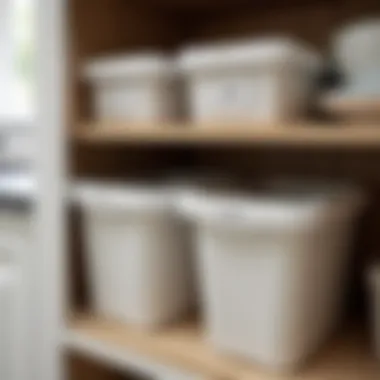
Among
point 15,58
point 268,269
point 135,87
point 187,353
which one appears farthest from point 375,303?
point 15,58

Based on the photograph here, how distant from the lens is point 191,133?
100 cm

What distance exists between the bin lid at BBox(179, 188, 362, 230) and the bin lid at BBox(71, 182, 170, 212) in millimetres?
55

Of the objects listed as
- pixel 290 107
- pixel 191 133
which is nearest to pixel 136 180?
pixel 191 133

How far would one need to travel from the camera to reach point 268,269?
0.91 m

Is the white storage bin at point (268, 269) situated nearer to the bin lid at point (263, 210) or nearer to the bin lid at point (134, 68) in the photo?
the bin lid at point (263, 210)

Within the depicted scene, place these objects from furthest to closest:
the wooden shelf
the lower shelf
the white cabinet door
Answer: the white cabinet door
the lower shelf
the wooden shelf

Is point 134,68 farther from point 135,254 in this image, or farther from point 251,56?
point 135,254

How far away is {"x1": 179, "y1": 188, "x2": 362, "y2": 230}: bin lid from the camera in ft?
2.88

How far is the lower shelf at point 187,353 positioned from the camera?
97cm

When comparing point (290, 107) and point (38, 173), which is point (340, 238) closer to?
point (290, 107)

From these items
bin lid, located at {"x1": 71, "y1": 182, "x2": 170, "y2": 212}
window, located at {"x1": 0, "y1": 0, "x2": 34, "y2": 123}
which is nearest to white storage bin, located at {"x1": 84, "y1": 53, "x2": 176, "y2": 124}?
bin lid, located at {"x1": 71, "y1": 182, "x2": 170, "y2": 212}

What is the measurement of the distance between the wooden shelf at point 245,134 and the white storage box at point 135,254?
0.11 meters

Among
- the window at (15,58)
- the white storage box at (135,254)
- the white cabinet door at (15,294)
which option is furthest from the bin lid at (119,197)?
the window at (15,58)

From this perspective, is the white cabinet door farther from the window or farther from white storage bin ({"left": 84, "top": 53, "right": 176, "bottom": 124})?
the window
